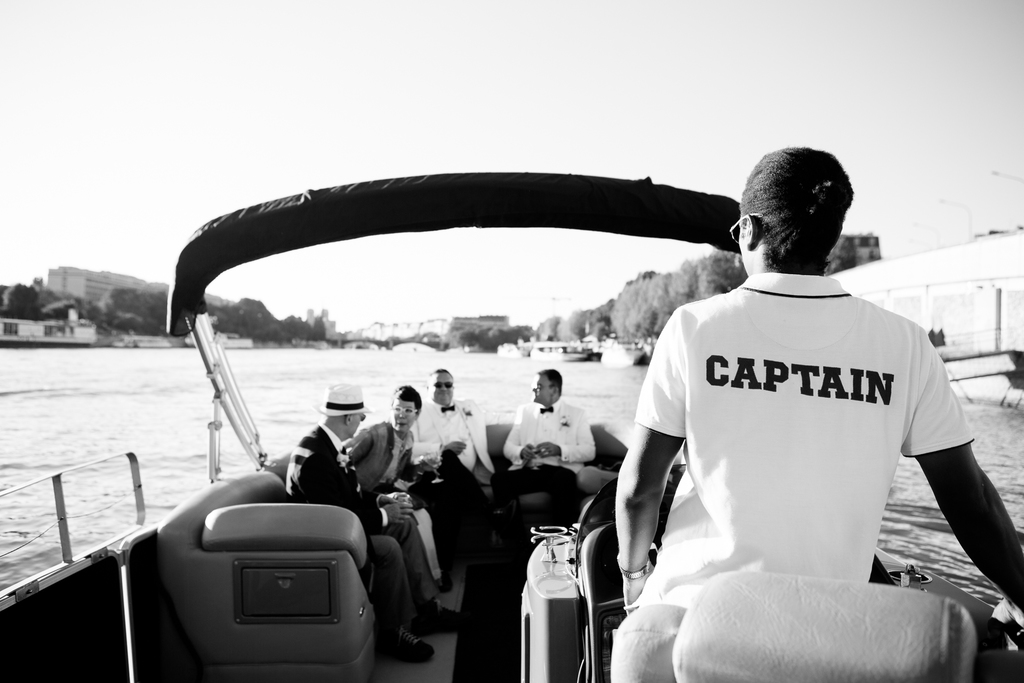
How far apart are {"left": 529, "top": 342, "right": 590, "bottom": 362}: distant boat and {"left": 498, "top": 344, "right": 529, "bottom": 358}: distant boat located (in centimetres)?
244

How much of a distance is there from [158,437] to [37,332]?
6.95 meters

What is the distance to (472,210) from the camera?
291 cm

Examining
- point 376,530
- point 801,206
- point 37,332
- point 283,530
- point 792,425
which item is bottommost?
point 376,530

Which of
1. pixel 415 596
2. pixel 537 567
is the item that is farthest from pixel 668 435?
pixel 415 596

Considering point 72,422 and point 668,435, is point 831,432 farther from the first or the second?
point 72,422

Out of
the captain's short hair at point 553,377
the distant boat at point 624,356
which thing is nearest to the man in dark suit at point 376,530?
the captain's short hair at point 553,377

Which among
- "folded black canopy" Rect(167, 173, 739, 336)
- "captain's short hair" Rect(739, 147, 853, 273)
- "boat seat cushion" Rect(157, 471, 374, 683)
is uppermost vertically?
"folded black canopy" Rect(167, 173, 739, 336)

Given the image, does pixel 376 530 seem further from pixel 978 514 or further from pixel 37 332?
pixel 37 332

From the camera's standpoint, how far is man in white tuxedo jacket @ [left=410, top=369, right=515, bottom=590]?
4.59 metres

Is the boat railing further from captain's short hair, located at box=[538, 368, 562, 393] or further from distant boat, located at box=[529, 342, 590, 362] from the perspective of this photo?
distant boat, located at box=[529, 342, 590, 362]

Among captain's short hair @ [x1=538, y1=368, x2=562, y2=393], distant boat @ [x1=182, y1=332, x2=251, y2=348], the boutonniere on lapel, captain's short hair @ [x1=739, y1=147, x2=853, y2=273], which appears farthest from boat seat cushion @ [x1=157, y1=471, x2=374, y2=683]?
captain's short hair @ [x1=538, y1=368, x2=562, y2=393]

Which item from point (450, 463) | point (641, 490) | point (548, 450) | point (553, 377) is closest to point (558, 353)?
point (553, 377)

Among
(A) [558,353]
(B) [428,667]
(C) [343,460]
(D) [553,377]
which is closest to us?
(B) [428,667]

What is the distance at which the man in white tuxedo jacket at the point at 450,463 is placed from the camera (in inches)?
181
